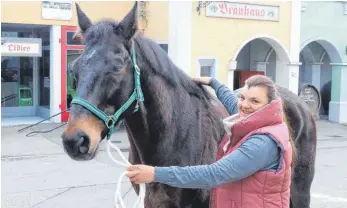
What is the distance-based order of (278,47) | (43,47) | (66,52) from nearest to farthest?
1. (66,52)
2. (43,47)
3. (278,47)

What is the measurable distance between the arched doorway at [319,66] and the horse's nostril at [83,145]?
15.1 m

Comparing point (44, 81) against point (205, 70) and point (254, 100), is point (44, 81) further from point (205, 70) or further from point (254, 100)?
point (254, 100)

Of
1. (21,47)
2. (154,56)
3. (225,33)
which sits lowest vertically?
(154,56)

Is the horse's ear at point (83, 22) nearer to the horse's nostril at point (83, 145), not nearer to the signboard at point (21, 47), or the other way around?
the horse's nostril at point (83, 145)

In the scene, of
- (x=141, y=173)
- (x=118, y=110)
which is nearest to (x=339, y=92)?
(x=118, y=110)

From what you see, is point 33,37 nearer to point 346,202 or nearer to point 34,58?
point 34,58

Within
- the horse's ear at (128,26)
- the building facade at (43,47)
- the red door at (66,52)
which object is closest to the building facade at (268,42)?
the building facade at (43,47)

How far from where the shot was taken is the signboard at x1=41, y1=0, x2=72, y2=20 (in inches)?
533

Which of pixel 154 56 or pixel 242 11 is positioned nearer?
pixel 154 56

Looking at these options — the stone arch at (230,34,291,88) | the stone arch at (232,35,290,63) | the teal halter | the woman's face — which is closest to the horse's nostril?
the teal halter

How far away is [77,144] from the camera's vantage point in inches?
89.9


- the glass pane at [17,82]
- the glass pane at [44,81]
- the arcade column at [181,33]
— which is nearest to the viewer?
the arcade column at [181,33]

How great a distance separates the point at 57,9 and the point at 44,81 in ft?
8.60

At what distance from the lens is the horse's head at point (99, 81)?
91.7 inches
